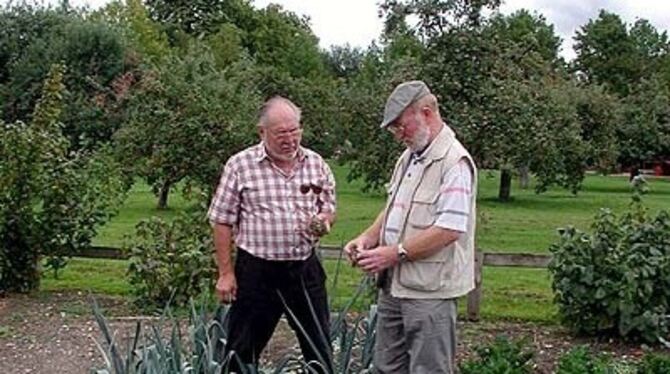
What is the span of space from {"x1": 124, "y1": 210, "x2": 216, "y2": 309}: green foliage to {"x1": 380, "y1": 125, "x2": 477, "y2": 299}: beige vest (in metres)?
3.53

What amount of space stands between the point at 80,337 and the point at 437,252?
367 cm

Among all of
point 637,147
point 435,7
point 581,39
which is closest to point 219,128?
point 435,7

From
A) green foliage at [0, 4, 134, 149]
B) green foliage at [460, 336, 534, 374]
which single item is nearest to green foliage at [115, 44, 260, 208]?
green foliage at [460, 336, 534, 374]

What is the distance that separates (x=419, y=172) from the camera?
3.88 metres

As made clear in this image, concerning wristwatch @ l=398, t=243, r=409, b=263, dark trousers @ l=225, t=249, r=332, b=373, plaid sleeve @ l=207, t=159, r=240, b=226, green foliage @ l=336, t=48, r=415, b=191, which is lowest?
dark trousers @ l=225, t=249, r=332, b=373

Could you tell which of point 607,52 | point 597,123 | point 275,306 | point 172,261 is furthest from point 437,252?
point 607,52

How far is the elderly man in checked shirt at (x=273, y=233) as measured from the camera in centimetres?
436

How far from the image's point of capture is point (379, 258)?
12.5ft

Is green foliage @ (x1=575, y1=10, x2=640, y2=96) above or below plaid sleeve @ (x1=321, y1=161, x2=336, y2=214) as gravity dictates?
above

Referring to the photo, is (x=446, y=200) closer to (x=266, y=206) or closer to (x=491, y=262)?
(x=266, y=206)

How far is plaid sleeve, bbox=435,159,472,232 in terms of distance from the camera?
12.2ft

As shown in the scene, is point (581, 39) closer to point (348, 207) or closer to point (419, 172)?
point (348, 207)

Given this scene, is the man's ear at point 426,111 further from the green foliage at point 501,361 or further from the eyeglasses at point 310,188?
the green foliage at point 501,361

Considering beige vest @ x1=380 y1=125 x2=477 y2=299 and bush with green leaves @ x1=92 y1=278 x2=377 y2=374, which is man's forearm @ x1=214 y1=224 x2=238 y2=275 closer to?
bush with green leaves @ x1=92 y1=278 x2=377 y2=374
